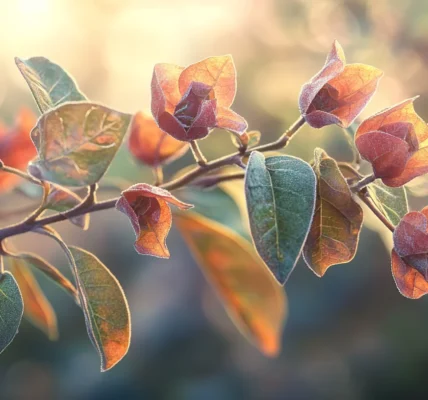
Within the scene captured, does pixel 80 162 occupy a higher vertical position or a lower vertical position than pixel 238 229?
higher

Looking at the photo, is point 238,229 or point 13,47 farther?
point 13,47

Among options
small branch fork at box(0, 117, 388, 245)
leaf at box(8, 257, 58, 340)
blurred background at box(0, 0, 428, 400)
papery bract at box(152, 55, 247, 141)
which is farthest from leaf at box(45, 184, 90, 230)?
blurred background at box(0, 0, 428, 400)

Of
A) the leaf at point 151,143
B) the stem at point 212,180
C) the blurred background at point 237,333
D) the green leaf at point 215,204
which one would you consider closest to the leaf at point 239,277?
the green leaf at point 215,204

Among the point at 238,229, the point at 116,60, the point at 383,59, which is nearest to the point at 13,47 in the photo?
the point at 116,60

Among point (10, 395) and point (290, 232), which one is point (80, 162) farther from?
point (10, 395)

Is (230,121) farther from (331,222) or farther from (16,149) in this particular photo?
(16,149)

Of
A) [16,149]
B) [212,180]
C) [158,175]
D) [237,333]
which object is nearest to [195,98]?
[212,180]

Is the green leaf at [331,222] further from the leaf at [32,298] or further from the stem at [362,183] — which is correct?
the leaf at [32,298]
